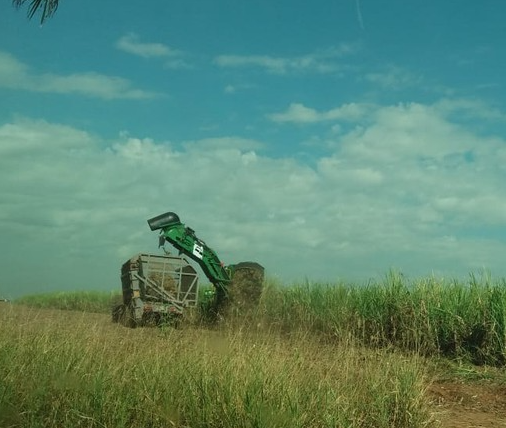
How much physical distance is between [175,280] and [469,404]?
10759 mm

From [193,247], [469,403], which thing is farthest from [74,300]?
[469,403]

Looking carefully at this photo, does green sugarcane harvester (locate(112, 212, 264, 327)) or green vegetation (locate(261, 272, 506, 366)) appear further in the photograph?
green sugarcane harvester (locate(112, 212, 264, 327))

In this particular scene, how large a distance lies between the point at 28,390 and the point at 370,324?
10.6 metres

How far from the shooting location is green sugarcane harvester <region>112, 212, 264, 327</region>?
18.8m

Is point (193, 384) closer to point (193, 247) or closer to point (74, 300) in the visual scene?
point (193, 247)

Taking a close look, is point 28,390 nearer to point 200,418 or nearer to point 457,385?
point 200,418

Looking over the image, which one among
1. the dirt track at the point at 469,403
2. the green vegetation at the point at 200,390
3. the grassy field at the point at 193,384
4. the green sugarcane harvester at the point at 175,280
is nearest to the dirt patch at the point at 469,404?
the dirt track at the point at 469,403

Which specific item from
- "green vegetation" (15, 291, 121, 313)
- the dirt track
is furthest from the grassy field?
"green vegetation" (15, 291, 121, 313)

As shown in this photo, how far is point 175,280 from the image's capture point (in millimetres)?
19562

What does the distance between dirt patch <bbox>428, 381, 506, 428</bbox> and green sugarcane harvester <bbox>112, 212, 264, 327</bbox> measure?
8.86 meters

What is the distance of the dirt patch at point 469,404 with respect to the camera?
8819 mm

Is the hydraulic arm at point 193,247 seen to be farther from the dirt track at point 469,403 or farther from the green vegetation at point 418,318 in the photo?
the dirt track at point 469,403

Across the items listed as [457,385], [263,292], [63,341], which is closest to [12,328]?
[63,341]

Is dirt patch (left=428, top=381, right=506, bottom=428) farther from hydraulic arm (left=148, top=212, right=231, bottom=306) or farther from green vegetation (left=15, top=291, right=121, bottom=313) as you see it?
green vegetation (left=15, top=291, right=121, bottom=313)
